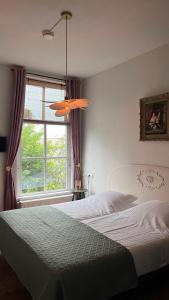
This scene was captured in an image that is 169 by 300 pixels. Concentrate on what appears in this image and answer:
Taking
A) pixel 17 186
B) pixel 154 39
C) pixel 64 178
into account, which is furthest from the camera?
pixel 64 178

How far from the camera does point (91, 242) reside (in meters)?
2.15

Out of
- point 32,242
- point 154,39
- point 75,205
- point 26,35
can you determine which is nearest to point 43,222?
point 32,242

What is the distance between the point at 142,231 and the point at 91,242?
0.61 metres

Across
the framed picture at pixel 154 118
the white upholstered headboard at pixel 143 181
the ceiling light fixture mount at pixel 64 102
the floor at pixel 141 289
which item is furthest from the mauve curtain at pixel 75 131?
the floor at pixel 141 289

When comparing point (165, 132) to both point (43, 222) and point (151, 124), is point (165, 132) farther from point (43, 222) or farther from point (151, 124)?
point (43, 222)

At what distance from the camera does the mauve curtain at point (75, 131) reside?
451cm

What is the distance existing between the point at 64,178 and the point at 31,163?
75 cm

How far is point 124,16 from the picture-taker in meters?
2.44

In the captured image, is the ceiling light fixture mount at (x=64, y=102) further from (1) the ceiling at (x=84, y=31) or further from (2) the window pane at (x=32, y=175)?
(2) the window pane at (x=32, y=175)

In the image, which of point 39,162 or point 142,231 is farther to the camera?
point 39,162

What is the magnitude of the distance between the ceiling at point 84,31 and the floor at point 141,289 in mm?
2574

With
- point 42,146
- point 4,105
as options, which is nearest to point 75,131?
point 42,146

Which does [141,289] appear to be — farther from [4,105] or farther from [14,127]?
[4,105]

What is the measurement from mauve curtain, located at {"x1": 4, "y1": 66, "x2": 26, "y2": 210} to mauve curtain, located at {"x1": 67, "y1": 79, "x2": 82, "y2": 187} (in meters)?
0.97
